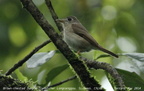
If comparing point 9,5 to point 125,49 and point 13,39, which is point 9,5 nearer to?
point 13,39

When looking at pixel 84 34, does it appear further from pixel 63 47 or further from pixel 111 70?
pixel 63 47

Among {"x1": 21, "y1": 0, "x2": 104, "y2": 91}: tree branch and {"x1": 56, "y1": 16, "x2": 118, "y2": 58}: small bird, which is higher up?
{"x1": 21, "y1": 0, "x2": 104, "y2": 91}: tree branch

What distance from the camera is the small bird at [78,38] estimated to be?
5.33m

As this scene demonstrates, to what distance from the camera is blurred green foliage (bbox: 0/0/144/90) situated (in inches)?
213

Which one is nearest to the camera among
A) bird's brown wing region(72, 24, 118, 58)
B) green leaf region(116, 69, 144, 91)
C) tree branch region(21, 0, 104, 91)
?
tree branch region(21, 0, 104, 91)

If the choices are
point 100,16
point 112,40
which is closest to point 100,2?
point 100,16

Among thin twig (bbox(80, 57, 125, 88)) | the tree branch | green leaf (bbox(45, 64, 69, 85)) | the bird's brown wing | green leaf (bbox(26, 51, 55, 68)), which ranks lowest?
the bird's brown wing

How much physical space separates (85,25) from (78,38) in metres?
0.35

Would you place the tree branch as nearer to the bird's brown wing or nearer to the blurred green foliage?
the bird's brown wing

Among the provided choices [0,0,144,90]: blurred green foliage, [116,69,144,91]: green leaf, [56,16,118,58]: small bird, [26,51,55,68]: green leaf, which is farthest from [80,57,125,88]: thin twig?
[0,0,144,90]: blurred green foliage

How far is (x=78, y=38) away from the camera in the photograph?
5.64 metres

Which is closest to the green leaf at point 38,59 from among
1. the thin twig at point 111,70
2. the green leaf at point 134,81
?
the thin twig at point 111,70

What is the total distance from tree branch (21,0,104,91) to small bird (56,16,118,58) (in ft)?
8.29

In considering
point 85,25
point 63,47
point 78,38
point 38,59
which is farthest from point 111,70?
point 78,38
